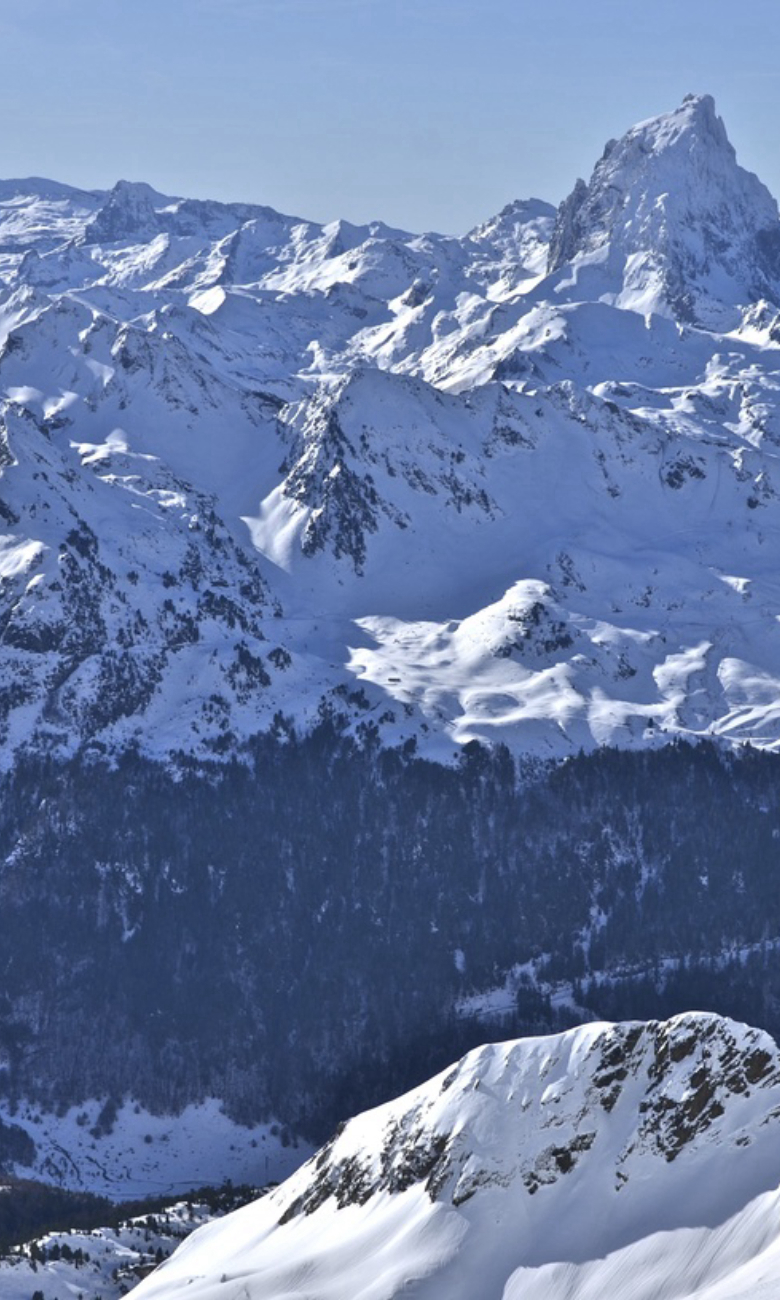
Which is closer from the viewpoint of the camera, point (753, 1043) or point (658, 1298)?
point (658, 1298)

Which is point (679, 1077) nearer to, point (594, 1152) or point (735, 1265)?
point (594, 1152)

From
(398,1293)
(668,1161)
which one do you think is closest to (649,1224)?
(668,1161)

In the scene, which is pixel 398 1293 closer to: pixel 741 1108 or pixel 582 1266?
pixel 582 1266

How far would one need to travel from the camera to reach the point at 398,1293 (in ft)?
654

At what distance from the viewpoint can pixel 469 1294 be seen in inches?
7721

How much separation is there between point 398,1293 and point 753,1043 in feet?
108

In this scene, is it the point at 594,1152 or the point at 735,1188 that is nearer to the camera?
the point at 735,1188

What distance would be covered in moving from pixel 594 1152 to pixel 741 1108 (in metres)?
13.3

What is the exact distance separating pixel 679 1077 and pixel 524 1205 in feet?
49.9

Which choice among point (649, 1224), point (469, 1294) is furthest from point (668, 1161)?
point (469, 1294)

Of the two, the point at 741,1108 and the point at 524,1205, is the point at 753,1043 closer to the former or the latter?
the point at 741,1108

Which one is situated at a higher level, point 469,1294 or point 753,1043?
point 753,1043

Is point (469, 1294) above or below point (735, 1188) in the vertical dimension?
below

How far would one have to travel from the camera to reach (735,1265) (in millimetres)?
177500
